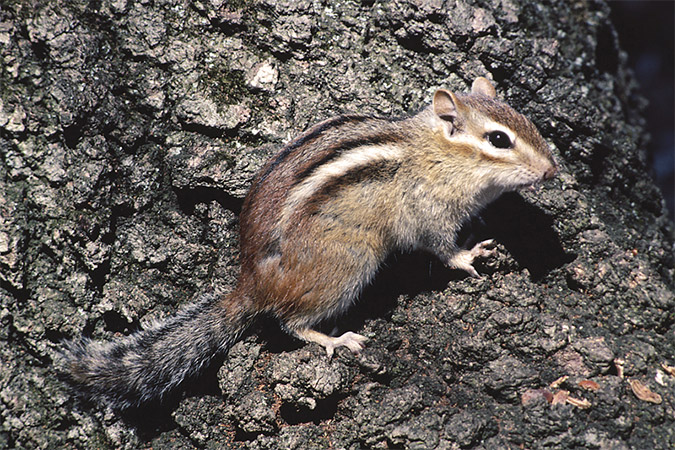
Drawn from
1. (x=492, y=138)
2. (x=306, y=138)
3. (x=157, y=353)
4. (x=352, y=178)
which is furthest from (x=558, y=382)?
(x=157, y=353)

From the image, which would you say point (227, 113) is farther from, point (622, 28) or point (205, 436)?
point (622, 28)

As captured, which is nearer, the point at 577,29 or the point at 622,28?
the point at 577,29

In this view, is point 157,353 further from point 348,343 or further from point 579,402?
point 579,402

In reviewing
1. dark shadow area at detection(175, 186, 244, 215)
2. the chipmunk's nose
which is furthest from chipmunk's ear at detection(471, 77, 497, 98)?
dark shadow area at detection(175, 186, 244, 215)

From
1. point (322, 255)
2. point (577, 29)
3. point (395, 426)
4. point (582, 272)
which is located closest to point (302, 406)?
point (395, 426)

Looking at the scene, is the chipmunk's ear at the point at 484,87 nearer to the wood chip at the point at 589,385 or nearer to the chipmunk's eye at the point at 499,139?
the chipmunk's eye at the point at 499,139

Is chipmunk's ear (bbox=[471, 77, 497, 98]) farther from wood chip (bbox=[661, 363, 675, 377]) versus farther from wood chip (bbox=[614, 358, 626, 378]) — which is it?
wood chip (bbox=[661, 363, 675, 377])
